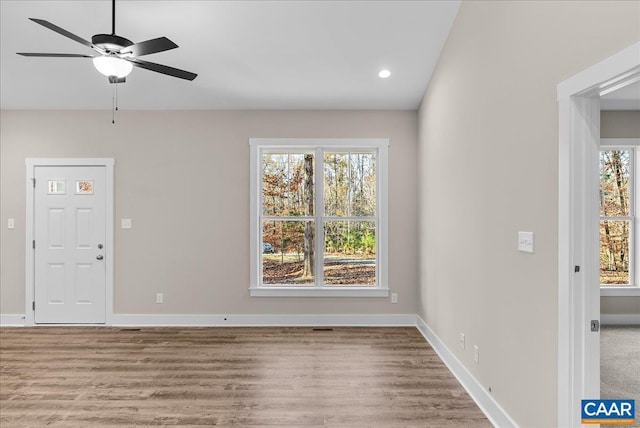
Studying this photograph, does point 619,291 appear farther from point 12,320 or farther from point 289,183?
point 12,320

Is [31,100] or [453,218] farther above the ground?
[31,100]

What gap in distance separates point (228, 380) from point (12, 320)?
3479 millimetres

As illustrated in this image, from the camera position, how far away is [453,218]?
355 centimetres

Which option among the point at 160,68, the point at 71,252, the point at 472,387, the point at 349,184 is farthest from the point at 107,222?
the point at 472,387

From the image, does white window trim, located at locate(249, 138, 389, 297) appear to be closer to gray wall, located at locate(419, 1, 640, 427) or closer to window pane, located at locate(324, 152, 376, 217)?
window pane, located at locate(324, 152, 376, 217)

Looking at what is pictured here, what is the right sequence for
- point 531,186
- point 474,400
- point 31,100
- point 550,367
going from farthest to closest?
point 31,100, point 474,400, point 531,186, point 550,367

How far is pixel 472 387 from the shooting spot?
3035 millimetres

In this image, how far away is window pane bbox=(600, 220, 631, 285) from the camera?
3373 millimetres

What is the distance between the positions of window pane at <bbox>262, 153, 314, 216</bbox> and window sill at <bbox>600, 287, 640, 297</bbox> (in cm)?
320

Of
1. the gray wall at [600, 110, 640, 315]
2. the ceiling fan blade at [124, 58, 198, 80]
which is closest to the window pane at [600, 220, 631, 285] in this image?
the gray wall at [600, 110, 640, 315]

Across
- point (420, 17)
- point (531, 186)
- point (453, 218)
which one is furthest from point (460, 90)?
point (531, 186)

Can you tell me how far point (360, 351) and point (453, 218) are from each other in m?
1.65

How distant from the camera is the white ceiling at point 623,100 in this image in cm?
248

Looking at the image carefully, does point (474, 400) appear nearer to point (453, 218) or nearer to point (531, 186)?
point (453, 218)
